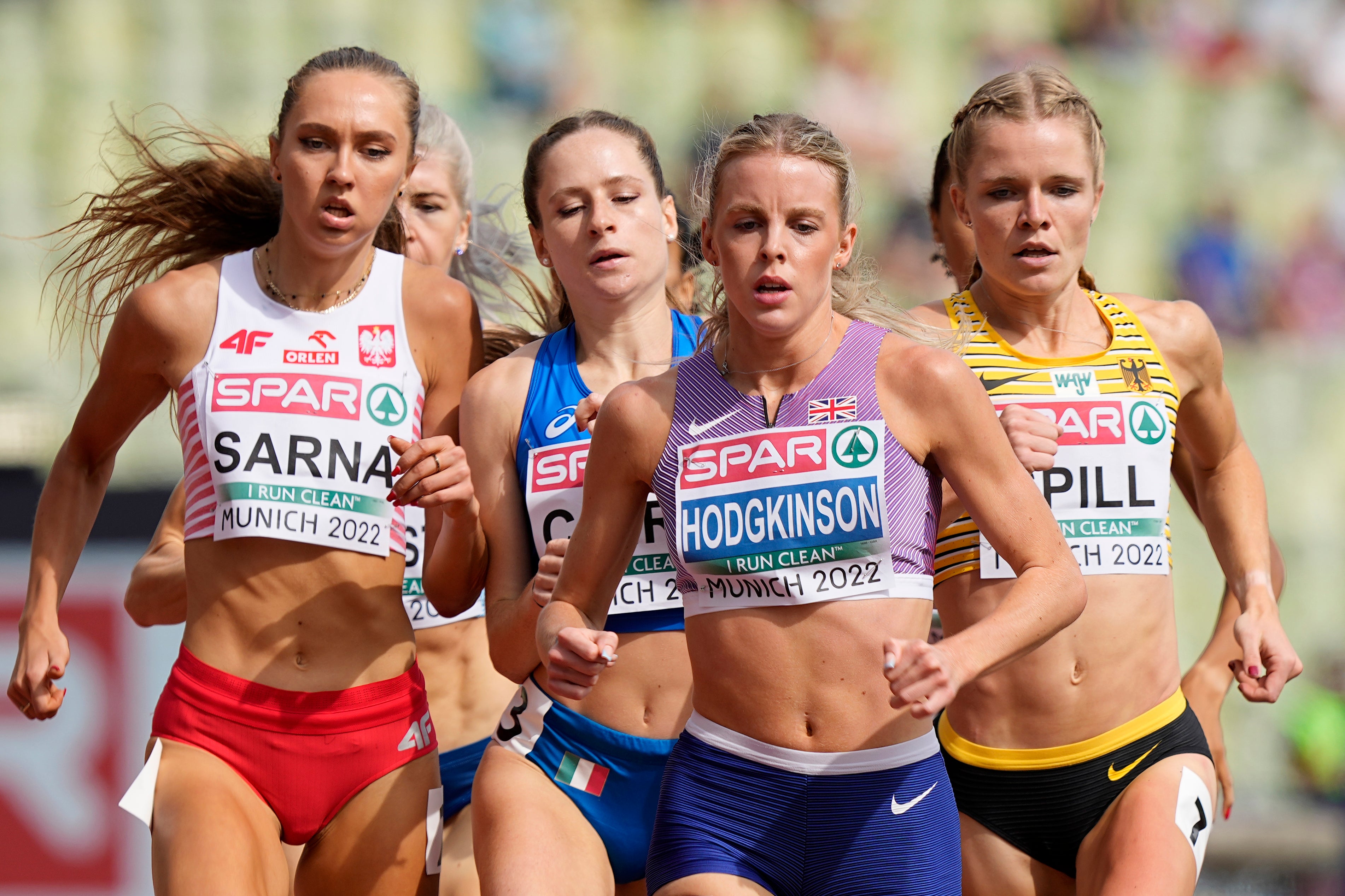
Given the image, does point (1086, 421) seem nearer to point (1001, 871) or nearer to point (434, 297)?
point (1001, 871)

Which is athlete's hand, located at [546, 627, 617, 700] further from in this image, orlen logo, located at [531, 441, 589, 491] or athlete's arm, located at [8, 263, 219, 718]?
athlete's arm, located at [8, 263, 219, 718]

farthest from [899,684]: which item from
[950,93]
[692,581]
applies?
[950,93]

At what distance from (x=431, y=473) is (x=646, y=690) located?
0.65 m

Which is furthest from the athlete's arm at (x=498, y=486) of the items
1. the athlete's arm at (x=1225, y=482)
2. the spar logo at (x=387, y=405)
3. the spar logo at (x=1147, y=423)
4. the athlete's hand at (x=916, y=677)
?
the athlete's arm at (x=1225, y=482)

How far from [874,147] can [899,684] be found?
24.0ft

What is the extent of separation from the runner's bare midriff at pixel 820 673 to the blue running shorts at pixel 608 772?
523 mm

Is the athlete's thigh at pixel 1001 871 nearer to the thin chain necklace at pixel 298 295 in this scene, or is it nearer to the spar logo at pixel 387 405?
the spar logo at pixel 387 405

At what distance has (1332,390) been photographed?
8711mm

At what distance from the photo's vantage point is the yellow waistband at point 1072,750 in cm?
329

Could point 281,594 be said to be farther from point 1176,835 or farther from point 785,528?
point 1176,835

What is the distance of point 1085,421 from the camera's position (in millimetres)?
Result: 3318

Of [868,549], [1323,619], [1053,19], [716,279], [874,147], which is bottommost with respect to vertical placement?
[1323,619]

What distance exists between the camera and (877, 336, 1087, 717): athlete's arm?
104 inches

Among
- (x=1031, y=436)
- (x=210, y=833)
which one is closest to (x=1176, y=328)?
(x=1031, y=436)
